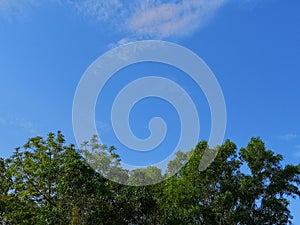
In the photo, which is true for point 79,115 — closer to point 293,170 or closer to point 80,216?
point 80,216

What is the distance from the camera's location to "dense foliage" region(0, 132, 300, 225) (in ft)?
50.9

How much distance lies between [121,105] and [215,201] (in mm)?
7941

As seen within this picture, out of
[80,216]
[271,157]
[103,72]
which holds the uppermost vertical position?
[271,157]

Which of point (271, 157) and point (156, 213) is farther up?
point (271, 157)

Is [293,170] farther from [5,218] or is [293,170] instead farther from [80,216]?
[5,218]

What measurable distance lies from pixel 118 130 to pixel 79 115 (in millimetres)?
1101

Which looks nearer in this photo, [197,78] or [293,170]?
[197,78]

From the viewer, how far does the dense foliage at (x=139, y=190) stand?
15.5m

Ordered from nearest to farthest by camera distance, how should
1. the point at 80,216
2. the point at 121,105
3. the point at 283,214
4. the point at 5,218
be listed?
the point at 121,105, the point at 80,216, the point at 5,218, the point at 283,214

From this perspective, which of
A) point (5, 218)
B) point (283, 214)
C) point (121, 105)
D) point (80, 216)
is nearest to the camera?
point (121, 105)

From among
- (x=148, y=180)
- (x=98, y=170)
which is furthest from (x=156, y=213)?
(x=98, y=170)

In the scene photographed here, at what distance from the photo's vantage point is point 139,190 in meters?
16.9

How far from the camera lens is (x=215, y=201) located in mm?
17297

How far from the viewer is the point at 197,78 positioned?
1138 cm
